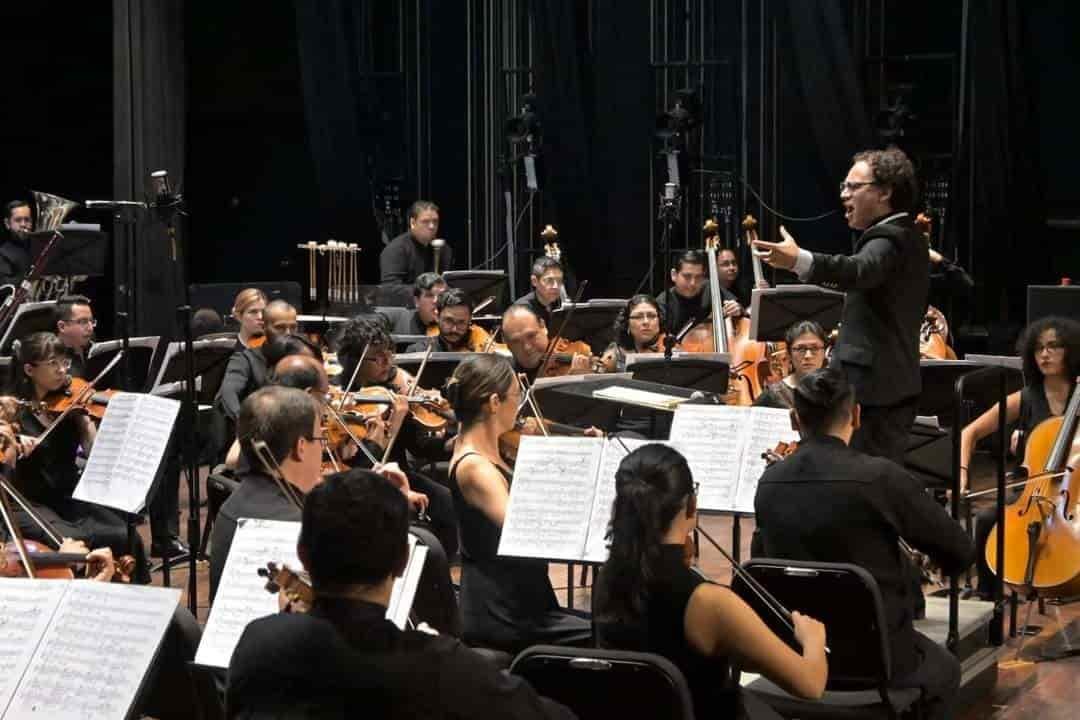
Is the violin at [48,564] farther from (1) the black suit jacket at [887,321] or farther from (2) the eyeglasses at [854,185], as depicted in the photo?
(2) the eyeglasses at [854,185]

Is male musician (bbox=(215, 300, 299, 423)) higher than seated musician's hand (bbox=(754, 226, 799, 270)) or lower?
lower

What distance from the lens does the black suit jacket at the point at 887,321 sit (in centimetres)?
448

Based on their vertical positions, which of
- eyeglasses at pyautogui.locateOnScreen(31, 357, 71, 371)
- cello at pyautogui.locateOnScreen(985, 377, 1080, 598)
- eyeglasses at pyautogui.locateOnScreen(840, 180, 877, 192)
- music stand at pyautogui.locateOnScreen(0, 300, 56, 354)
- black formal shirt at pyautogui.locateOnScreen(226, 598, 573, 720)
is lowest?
cello at pyautogui.locateOnScreen(985, 377, 1080, 598)

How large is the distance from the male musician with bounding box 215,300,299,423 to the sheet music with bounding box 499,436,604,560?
2.58 m

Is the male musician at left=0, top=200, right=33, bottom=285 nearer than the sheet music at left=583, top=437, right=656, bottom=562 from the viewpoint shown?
No

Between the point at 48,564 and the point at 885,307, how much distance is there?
8.16 feet

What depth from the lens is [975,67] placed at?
30.2 ft

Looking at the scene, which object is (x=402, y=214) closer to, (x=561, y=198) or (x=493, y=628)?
(x=561, y=198)

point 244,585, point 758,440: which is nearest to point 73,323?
point 758,440

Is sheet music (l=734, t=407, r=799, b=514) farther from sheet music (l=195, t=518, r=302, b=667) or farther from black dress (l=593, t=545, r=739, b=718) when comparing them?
sheet music (l=195, t=518, r=302, b=667)

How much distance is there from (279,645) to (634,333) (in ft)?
17.6

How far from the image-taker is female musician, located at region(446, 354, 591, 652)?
384cm

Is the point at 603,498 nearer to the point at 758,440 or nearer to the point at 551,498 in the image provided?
the point at 551,498

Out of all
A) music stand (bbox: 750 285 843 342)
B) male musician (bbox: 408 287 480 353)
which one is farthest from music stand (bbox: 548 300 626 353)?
music stand (bbox: 750 285 843 342)
